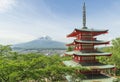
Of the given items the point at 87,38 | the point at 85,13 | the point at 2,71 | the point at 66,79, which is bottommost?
the point at 66,79

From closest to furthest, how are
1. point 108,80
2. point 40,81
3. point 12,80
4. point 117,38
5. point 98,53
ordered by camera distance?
point 12,80 < point 40,81 < point 108,80 < point 98,53 < point 117,38

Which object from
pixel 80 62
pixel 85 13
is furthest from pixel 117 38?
pixel 80 62

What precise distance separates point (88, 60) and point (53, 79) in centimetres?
865

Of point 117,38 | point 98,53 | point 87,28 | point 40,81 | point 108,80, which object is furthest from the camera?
point 117,38

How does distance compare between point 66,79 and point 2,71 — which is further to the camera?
point 66,79

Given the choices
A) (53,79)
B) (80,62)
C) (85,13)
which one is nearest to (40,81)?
(53,79)

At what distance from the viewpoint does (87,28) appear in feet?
127

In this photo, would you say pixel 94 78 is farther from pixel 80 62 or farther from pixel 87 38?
pixel 87 38

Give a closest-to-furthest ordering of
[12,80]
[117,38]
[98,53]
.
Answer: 1. [12,80]
2. [98,53]
3. [117,38]

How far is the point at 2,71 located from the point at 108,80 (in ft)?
53.5

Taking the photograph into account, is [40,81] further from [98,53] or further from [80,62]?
[98,53]

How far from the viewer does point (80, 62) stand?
35.9 m

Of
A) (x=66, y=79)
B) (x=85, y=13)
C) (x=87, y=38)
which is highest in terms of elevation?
(x=85, y=13)

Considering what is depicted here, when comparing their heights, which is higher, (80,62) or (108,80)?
(80,62)
